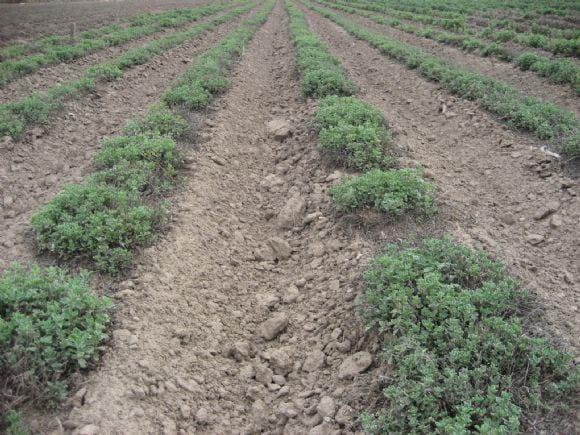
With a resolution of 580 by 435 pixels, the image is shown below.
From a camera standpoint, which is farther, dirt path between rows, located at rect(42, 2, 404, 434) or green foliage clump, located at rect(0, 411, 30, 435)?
dirt path between rows, located at rect(42, 2, 404, 434)

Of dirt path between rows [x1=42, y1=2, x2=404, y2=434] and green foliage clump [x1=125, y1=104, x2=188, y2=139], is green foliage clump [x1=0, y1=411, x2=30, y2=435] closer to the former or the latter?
dirt path between rows [x1=42, y1=2, x2=404, y2=434]

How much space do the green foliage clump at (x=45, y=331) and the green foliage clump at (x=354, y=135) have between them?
4683 millimetres

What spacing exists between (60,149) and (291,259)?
559 cm

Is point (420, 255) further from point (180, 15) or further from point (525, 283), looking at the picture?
point (180, 15)

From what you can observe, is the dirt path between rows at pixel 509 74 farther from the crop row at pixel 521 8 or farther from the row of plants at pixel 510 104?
the crop row at pixel 521 8

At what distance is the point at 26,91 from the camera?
11.1 m

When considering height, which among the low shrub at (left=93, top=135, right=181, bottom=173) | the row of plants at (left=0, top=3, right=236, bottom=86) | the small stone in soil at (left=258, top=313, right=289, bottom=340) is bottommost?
the small stone in soil at (left=258, top=313, right=289, bottom=340)

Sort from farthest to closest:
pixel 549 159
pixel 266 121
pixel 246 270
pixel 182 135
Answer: pixel 266 121, pixel 182 135, pixel 549 159, pixel 246 270

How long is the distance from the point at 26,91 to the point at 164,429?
424 inches

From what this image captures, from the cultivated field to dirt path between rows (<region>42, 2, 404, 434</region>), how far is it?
0.02 m

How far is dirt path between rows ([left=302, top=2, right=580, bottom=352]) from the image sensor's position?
16.3 feet

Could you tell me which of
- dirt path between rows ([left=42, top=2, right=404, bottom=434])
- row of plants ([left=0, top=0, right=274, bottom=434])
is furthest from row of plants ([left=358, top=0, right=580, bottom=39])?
row of plants ([left=0, top=0, right=274, bottom=434])

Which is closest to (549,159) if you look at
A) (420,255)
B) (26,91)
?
(420,255)

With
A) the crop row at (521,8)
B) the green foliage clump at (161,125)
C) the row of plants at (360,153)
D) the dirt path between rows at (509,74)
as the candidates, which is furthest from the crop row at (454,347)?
the crop row at (521,8)
